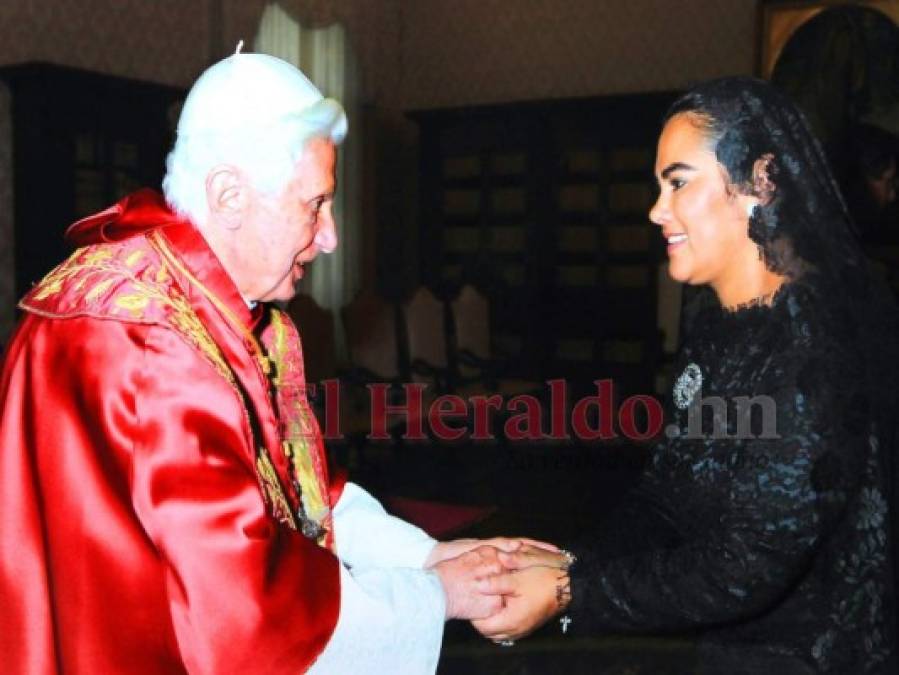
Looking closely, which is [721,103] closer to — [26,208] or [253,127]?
[253,127]

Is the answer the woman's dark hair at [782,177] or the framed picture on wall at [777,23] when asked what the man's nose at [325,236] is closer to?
the woman's dark hair at [782,177]

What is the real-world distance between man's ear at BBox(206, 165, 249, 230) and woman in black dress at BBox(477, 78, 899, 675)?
79 cm

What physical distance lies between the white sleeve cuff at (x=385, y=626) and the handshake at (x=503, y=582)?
186mm

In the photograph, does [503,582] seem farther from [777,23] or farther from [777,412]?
[777,23]

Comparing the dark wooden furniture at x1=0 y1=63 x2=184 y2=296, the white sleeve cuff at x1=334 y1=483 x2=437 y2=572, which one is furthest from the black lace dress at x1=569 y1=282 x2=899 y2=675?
the dark wooden furniture at x1=0 y1=63 x2=184 y2=296

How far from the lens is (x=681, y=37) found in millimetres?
8430

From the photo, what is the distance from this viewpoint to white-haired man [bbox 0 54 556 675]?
1410 millimetres

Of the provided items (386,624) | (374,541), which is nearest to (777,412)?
(386,624)

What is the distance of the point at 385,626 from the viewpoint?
1588 mm

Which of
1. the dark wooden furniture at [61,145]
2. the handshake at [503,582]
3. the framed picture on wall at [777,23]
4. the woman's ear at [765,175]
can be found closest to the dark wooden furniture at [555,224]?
the framed picture on wall at [777,23]

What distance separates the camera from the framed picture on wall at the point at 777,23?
7.79 m

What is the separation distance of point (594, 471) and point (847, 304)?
4.89 m

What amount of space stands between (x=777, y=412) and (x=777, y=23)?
22.9 feet

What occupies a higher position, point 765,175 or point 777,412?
point 765,175
